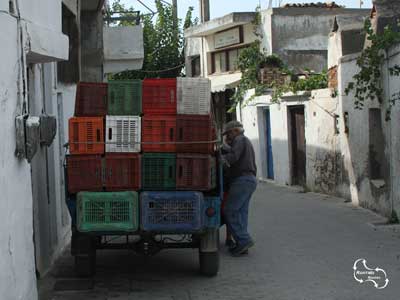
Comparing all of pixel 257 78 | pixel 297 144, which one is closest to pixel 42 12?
pixel 297 144

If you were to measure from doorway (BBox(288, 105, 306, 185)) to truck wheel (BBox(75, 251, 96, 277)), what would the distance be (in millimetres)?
12113

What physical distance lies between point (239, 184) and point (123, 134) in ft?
7.93

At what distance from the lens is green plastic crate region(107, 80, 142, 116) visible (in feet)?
25.0

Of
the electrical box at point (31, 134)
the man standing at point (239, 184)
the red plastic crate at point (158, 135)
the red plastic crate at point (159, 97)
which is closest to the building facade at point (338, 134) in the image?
the man standing at point (239, 184)

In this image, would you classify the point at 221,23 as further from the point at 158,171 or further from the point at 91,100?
the point at 158,171

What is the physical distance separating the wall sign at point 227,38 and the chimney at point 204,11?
2670 millimetres

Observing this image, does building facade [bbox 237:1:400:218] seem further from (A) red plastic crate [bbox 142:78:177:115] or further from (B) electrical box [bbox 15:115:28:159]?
(B) electrical box [bbox 15:115:28:159]

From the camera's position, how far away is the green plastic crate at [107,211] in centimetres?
727

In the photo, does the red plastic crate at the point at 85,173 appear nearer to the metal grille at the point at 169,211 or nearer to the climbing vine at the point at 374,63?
the metal grille at the point at 169,211

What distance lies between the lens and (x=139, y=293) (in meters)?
7.69

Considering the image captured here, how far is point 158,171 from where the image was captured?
291 inches

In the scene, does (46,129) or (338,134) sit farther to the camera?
(338,134)

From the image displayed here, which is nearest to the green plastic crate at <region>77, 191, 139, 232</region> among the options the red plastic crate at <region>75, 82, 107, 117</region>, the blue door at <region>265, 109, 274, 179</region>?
the red plastic crate at <region>75, 82, 107, 117</region>

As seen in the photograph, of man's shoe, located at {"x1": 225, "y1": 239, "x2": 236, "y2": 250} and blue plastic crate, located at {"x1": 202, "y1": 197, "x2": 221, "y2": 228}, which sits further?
man's shoe, located at {"x1": 225, "y1": 239, "x2": 236, "y2": 250}
